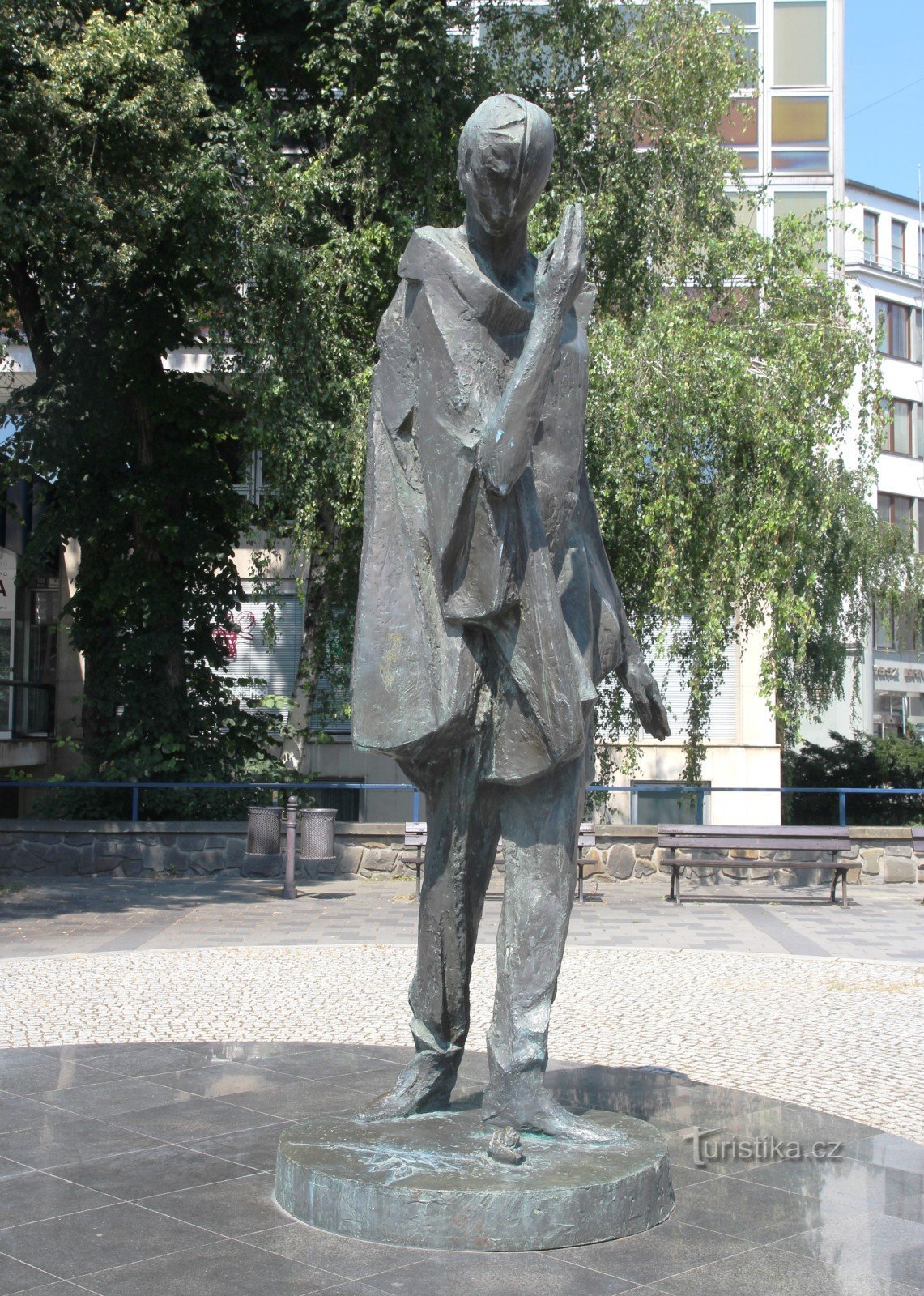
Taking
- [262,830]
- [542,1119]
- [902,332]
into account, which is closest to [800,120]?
[902,332]

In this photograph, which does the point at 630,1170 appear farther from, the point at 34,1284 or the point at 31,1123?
the point at 31,1123

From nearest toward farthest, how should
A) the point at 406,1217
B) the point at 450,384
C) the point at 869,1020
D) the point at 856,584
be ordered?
1. the point at 406,1217
2. the point at 450,384
3. the point at 869,1020
4. the point at 856,584

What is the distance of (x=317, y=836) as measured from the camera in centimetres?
1445

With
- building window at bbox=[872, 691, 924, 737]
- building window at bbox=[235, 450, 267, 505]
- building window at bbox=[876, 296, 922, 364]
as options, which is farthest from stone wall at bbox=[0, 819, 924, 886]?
building window at bbox=[876, 296, 922, 364]

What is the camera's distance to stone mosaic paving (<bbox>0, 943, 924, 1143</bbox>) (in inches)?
258

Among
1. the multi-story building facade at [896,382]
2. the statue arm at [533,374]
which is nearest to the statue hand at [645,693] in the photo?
the statue arm at [533,374]

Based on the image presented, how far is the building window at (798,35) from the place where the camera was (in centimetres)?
3281

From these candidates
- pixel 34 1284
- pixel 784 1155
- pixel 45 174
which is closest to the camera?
pixel 34 1284

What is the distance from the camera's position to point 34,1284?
328 cm

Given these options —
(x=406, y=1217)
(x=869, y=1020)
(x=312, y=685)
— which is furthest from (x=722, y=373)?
(x=406, y=1217)

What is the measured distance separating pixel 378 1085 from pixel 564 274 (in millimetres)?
3029

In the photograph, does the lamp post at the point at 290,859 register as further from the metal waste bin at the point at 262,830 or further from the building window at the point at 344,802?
the building window at the point at 344,802

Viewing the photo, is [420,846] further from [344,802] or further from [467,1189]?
[467,1189]

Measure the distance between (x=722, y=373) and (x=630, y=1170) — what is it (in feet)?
39.9
